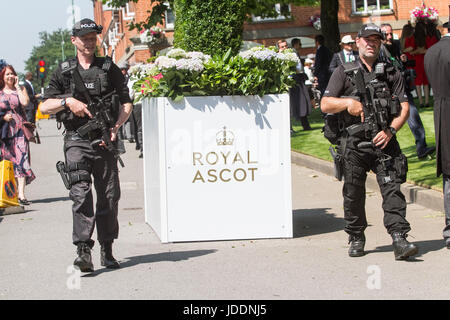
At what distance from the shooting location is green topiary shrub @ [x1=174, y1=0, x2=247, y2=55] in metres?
12.0

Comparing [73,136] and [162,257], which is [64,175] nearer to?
[73,136]

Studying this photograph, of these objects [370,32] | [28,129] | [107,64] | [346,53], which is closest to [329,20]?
[346,53]

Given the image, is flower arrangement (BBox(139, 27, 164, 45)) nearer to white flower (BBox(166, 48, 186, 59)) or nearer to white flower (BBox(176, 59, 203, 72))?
white flower (BBox(166, 48, 186, 59))

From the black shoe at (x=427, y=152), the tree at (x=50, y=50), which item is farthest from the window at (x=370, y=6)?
the tree at (x=50, y=50)

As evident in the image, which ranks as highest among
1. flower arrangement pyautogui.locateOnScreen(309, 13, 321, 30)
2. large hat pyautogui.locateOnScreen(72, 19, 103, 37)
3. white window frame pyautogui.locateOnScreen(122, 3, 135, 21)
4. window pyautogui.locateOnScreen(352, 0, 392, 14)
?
white window frame pyautogui.locateOnScreen(122, 3, 135, 21)

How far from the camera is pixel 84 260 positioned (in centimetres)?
702

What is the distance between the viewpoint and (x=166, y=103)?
8.55 metres

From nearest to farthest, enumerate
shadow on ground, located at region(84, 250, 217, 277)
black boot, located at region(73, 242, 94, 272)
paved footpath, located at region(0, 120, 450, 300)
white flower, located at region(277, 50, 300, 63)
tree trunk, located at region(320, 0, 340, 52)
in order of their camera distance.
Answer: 1. paved footpath, located at region(0, 120, 450, 300)
2. black boot, located at region(73, 242, 94, 272)
3. shadow on ground, located at region(84, 250, 217, 277)
4. white flower, located at region(277, 50, 300, 63)
5. tree trunk, located at region(320, 0, 340, 52)

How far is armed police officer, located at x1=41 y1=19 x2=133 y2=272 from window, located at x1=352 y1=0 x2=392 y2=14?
36625mm

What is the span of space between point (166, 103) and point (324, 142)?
378 inches

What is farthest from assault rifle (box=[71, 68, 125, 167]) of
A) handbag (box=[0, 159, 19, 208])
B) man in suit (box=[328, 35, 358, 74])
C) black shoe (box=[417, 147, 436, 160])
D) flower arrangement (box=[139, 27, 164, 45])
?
flower arrangement (box=[139, 27, 164, 45])

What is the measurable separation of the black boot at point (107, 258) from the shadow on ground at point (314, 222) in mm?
2162
